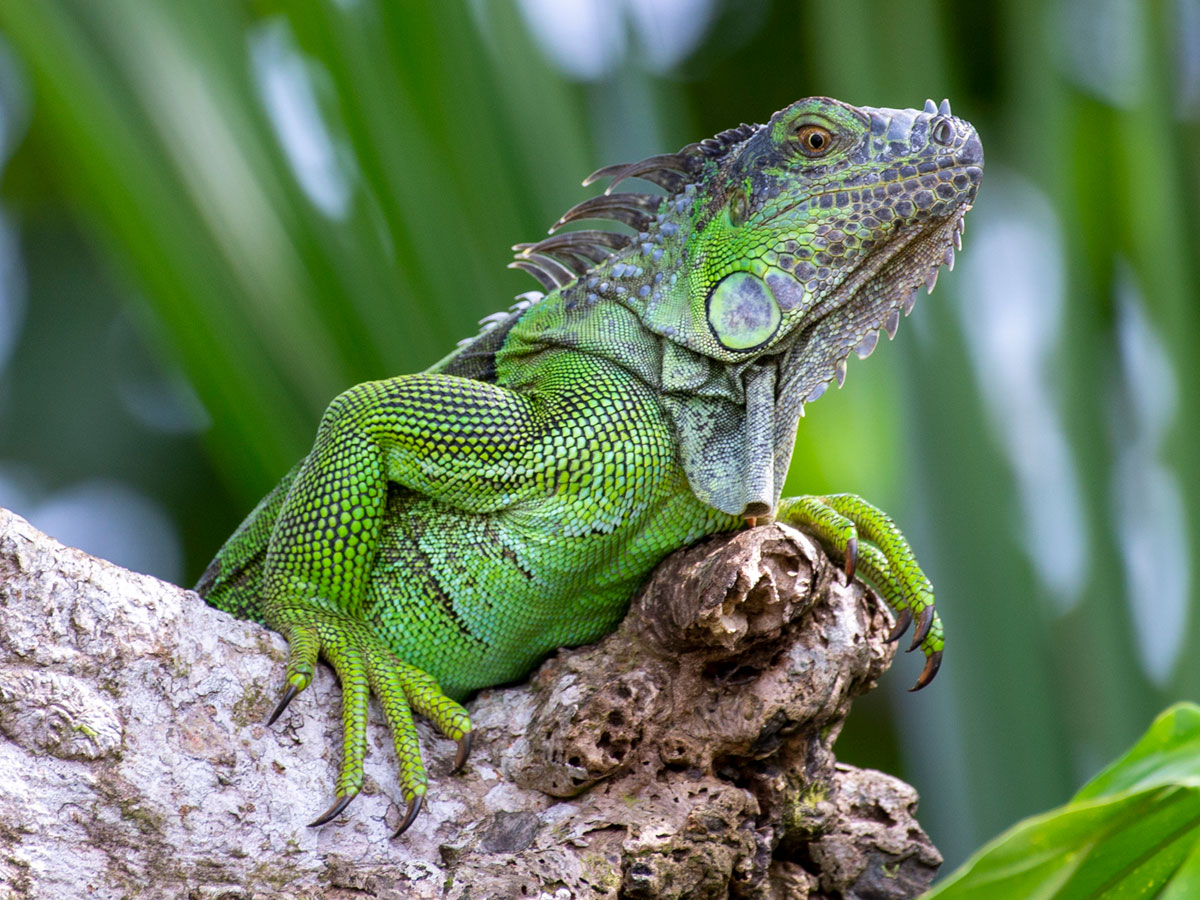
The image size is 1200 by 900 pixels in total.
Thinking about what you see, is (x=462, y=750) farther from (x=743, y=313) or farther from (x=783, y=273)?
(x=783, y=273)

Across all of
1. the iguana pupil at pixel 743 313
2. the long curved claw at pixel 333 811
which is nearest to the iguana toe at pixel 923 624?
the iguana pupil at pixel 743 313

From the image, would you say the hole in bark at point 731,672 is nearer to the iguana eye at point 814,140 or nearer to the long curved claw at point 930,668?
the long curved claw at point 930,668

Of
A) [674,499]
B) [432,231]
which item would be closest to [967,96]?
[432,231]

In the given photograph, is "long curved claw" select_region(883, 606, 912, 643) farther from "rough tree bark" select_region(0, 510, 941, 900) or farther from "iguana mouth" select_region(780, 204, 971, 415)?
"iguana mouth" select_region(780, 204, 971, 415)

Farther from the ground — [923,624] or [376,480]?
[376,480]

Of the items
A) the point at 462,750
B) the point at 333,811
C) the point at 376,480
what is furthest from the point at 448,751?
the point at 376,480

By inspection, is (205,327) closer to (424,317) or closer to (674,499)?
(424,317)
